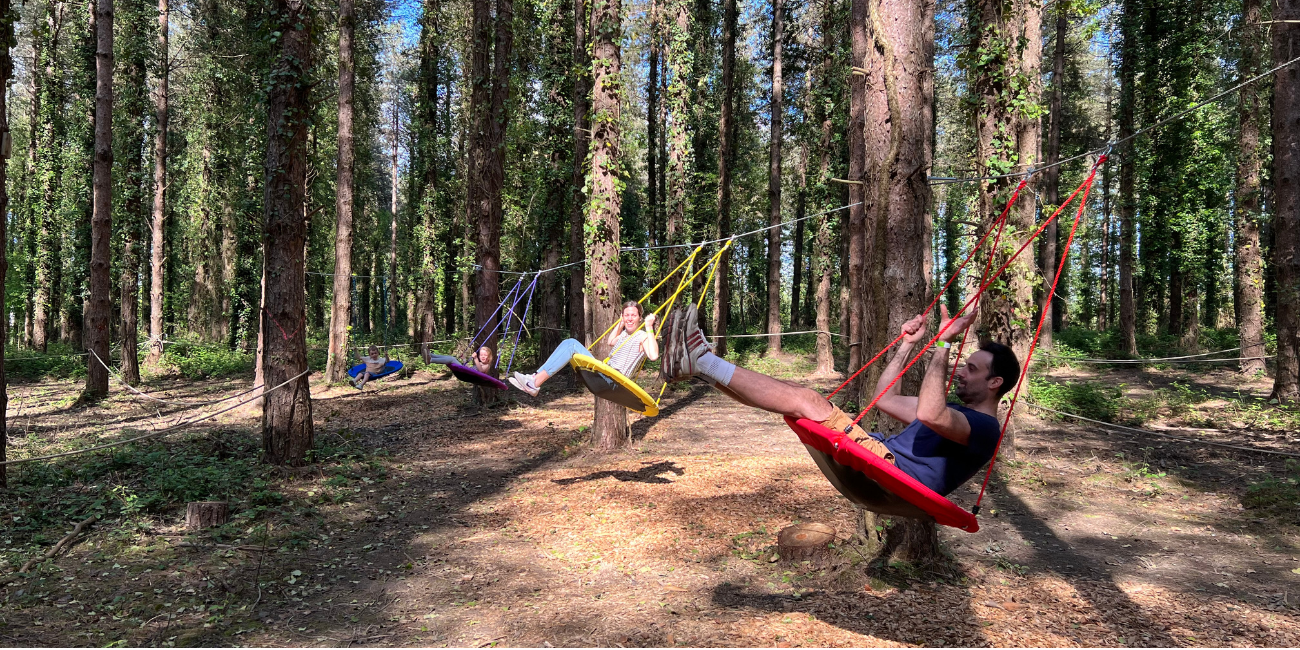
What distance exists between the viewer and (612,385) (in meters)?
5.58

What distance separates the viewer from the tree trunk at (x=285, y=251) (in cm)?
720

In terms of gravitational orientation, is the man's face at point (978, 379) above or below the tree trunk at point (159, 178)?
below

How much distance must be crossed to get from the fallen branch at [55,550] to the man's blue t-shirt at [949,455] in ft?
18.6

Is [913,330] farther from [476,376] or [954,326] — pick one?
[476,376]

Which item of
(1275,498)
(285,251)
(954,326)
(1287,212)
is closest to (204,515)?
(285,251)

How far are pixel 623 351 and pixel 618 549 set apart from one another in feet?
6.46

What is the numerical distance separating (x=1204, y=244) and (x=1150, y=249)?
5.35ft

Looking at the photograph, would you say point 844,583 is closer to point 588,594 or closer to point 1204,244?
point 588,594

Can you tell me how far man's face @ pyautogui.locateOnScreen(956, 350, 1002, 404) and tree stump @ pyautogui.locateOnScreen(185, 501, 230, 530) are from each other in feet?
19.7

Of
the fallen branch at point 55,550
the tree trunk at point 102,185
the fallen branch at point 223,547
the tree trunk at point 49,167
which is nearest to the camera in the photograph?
the fallen branch at point 55,550

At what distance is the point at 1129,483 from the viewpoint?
7176 millimetres

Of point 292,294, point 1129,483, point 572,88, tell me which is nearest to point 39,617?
point 292,294

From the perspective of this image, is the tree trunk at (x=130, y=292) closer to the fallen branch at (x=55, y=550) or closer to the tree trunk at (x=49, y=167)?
the tree trunk at (x=49, y=167)

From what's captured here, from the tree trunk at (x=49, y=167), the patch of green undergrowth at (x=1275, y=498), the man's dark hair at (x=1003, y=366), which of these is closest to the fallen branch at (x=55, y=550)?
the man's dark hair at (x=1003, y=366)
